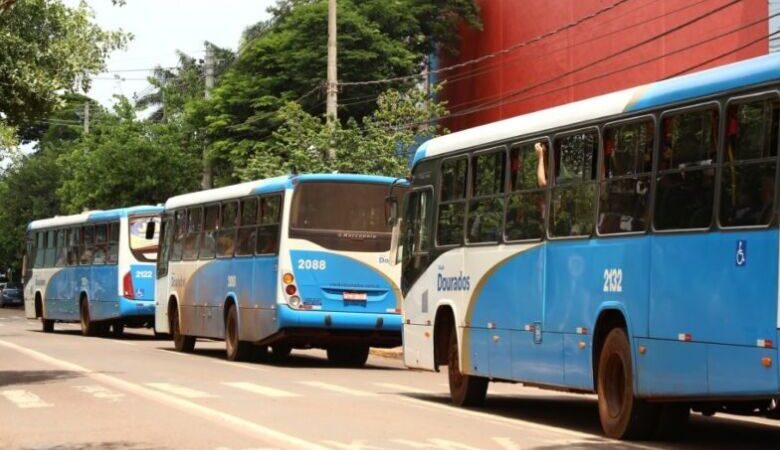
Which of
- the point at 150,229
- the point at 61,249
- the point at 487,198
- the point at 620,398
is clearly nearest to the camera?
the point at 620,398

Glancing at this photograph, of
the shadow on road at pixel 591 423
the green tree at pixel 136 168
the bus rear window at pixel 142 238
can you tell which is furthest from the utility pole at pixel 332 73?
the green tree at pixel 136 168

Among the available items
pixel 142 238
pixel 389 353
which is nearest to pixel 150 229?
pixel 142 238

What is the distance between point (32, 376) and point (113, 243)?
51.0 ft

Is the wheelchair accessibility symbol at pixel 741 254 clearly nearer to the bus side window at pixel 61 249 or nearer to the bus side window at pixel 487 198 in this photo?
the bus side window at pixel 487 198

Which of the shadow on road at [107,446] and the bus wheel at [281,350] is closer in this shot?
the shadow on road at [107,446]

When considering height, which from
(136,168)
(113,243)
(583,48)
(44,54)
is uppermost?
(583,48)

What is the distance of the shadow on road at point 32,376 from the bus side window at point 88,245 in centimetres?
1569

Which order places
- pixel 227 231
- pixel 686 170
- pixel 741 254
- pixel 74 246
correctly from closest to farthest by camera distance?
pixel 741 254
pixel 686 170
pixel 227 231
pixel 74 246

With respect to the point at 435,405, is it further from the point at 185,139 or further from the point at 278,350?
the point at 185,139

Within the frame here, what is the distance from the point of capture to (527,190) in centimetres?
1529

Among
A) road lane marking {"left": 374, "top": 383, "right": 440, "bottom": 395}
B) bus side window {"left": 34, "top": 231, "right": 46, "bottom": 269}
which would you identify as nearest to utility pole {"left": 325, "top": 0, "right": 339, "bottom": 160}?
bus side window {"left": 34, "top": 231, "right": 46, "bottom": 269}

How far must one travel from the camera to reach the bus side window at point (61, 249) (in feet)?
131

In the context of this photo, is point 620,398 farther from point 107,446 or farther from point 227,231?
point 227,231

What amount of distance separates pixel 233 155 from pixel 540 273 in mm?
33769
